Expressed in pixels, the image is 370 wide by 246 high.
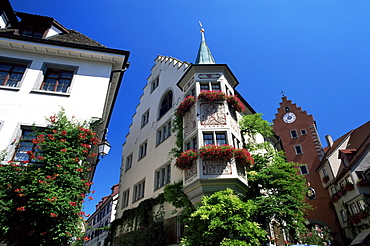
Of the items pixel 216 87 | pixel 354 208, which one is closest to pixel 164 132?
pixel 216 87

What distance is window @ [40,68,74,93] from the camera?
13.9 m

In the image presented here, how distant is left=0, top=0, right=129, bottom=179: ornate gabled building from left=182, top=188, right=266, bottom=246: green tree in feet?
23.4

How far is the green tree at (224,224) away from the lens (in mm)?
10898

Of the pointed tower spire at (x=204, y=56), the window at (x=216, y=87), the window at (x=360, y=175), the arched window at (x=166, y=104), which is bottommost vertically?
the window at (x=360, y=175)

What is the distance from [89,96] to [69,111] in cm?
138

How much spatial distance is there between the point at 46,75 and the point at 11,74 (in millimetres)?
1748

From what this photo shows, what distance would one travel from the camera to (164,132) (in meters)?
21.0

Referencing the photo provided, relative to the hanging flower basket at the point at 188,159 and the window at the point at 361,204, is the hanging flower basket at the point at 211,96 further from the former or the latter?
the window at the point at 361,204

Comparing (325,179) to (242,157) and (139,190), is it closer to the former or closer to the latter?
(242,157)

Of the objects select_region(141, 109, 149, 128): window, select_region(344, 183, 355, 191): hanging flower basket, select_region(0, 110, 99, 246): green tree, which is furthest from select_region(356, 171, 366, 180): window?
select_region(0, 110, 99, 246): green tree

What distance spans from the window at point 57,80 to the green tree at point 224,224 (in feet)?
32.6

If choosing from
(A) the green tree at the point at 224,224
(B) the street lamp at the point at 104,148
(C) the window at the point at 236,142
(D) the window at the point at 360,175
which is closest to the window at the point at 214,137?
(C) the window at the point at 236,142

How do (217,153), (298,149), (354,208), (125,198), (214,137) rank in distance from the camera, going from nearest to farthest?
(217,153)
(214,137)
(125,198)
(354,208)
(298,149)

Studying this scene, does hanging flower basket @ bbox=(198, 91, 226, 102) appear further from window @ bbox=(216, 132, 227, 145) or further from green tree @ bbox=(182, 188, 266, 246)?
green tree @ bbox=(182, 188, 266, 246)
